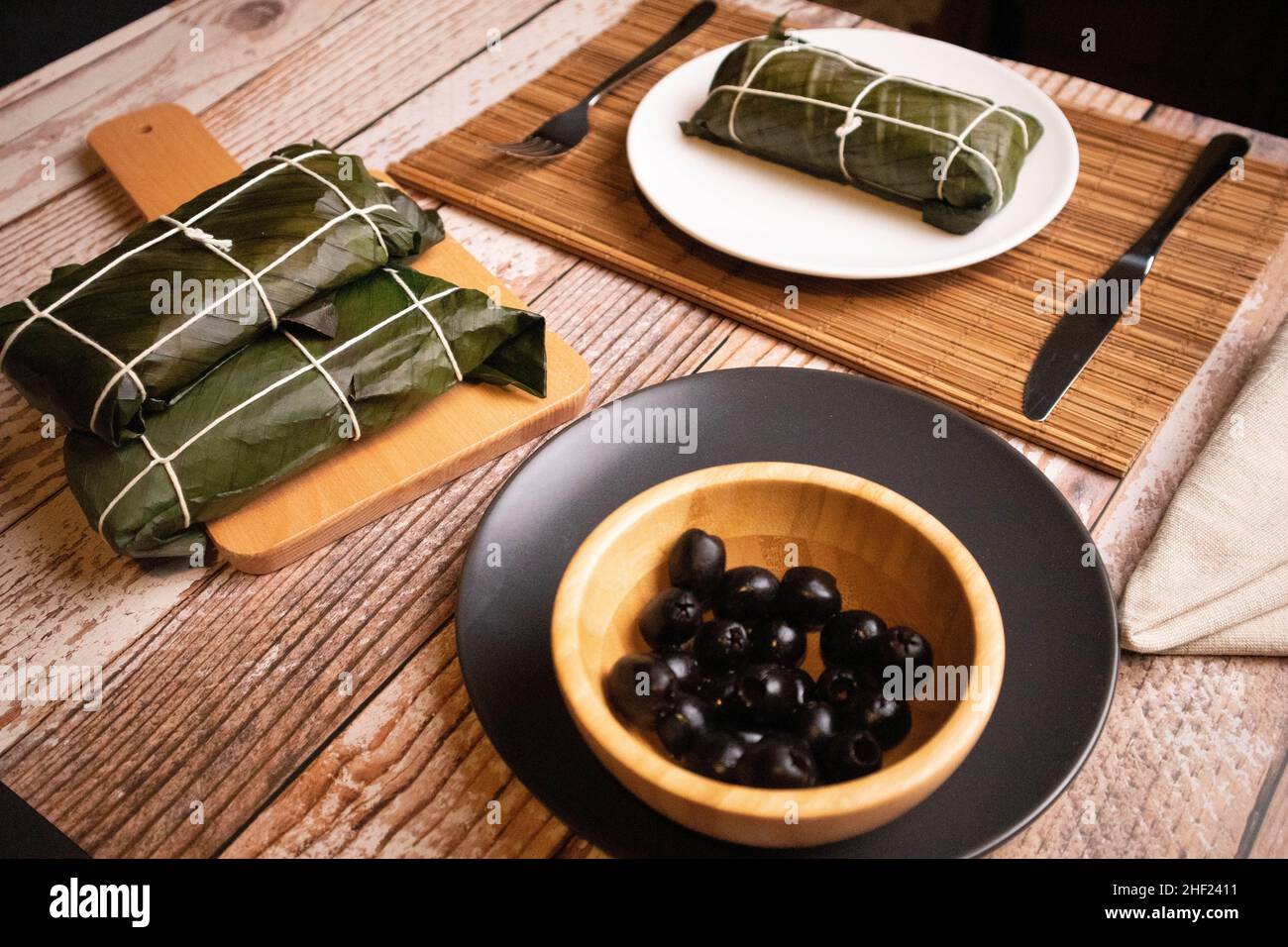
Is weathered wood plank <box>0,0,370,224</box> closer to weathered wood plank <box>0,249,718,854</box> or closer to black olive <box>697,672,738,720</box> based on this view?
weathered wood plank <box>0,249,718,854</box>

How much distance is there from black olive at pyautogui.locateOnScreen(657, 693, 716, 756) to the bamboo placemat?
0.51 metres

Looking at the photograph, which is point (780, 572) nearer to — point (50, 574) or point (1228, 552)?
point (1228, 552)

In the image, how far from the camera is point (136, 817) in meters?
0.79

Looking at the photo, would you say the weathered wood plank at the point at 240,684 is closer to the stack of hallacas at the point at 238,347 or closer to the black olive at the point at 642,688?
the stack of hallacas at the point at 238,347

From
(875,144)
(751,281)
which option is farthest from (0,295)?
(875,144)

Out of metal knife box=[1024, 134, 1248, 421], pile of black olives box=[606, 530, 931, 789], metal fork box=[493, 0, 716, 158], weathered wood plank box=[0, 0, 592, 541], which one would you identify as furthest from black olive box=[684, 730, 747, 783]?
weathered wood plank box=[0, 0, 592, 541]

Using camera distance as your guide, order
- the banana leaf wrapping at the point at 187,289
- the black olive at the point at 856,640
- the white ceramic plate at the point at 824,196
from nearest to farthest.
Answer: the black olive at the point at 856,640 → the banana leaf wrapping at the point at 187,289 → the white ceramic plate at the point at 824,196

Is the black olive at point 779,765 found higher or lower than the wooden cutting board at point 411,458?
higher

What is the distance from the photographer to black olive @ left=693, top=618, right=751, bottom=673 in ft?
2.46

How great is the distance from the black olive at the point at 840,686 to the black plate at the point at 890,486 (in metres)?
0.08

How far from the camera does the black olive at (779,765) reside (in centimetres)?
67

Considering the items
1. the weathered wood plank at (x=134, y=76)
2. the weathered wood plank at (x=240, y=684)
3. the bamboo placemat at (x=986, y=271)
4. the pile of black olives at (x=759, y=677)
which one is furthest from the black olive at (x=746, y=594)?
the weathered wood plank at (x=134, y=76)

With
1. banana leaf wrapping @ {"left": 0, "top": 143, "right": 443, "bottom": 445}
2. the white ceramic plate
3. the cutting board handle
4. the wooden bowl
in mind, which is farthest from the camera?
the cutting board handle
